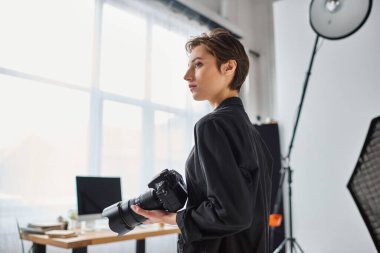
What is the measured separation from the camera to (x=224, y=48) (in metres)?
0.83

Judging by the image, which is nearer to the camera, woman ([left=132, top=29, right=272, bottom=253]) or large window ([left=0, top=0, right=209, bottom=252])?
woman ([left=132, top=29, right=272, bottom=253])

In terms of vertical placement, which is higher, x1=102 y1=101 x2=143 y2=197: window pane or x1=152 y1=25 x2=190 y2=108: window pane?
x1=152 y1=25 x2=190 y2=108: window pane

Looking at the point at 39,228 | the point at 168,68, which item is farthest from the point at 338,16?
the point at 39,228

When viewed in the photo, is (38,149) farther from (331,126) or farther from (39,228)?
(331,126)

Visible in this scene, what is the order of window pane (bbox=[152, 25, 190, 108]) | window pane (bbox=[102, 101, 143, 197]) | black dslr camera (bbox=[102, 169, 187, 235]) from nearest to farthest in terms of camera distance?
black dslr camera (bbox=[102, 169, 187, 235]), window pane (bbox=[102, 101, 143, 197]), window pane (bbox=[152, 25, 190, 108])

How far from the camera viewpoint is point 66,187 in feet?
7.50

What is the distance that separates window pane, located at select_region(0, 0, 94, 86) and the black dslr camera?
158 centimetres

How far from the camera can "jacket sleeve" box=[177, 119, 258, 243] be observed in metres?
0.67

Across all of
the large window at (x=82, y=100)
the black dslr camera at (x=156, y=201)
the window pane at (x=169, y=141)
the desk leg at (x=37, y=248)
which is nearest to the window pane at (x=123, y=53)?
the large window at (x=82, y=100)

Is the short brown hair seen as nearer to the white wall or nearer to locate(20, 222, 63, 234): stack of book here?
locate(20, 222, 63, 234): stack of book

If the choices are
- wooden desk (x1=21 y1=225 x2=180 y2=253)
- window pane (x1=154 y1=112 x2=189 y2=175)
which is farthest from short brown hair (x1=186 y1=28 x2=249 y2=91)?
window pane (x1=154 y1=112 x2=189 y2=175)

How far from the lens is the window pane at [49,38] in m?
2.08

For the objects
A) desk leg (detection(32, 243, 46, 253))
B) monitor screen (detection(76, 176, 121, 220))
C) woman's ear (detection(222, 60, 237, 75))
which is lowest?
desk leg (detection(32, 243, 46, 253))

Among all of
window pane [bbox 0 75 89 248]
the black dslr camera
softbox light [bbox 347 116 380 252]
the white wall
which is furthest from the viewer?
the white wall
